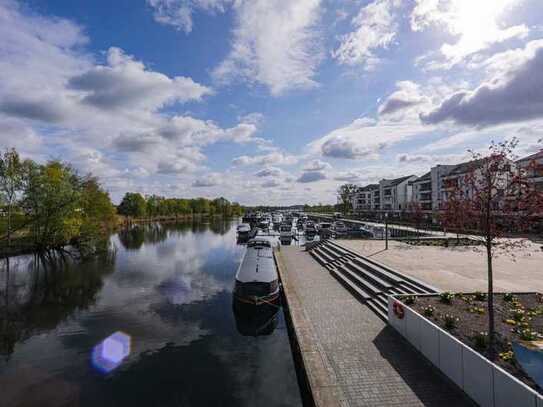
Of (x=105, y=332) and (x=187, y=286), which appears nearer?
(x=105, y=332)

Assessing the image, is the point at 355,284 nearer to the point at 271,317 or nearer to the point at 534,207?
the point at 271,317

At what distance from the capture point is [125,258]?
33.4 m

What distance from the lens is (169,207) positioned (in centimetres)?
12394

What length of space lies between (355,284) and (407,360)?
25.5ft

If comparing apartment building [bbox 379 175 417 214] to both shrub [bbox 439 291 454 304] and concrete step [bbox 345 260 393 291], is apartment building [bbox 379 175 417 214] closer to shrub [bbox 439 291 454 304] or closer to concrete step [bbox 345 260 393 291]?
concrete step [bbox 345 260 393 291]

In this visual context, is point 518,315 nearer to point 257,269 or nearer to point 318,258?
point 257,269

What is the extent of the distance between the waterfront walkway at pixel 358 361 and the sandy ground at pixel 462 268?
4.95 metres

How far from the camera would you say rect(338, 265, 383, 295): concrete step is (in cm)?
1486

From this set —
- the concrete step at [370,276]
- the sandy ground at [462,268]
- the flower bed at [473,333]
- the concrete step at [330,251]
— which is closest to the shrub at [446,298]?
the flower bed at [473,333]

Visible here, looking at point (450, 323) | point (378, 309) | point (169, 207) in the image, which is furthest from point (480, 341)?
point (169, 207)

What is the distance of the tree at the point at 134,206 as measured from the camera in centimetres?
9956

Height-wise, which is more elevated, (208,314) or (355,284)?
(355,284)

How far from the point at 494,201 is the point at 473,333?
3755mm

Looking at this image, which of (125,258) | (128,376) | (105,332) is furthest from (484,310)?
(125,258)
